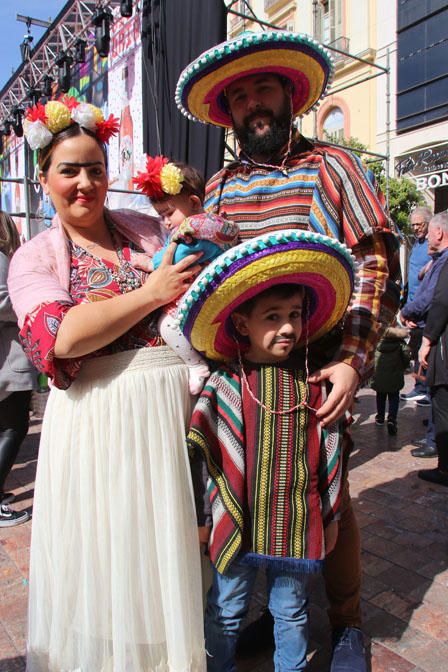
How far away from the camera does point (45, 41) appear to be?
9.16 metres

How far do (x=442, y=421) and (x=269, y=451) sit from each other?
2.55 meters

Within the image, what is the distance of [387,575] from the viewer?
2.60m

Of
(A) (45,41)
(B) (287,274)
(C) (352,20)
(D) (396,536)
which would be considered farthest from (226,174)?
(C) (352,20)

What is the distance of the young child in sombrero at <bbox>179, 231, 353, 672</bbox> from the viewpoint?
4.90 feet

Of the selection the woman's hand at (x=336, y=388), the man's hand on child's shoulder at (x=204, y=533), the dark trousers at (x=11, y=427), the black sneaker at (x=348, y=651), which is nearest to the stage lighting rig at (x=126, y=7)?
the dark trousers at (x=11, y=427)

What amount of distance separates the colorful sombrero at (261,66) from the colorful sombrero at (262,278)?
0.79m

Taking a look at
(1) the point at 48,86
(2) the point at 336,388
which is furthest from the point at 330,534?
(1) the point at 48,86

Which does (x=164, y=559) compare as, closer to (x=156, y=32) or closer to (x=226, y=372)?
(x=226, y=372)

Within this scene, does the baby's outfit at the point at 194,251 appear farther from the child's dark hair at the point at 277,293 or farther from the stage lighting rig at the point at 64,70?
the stage lighting rig at the point at 64,70

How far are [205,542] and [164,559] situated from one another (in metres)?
0.16

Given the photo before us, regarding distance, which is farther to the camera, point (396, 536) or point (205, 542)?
point (396, 536)

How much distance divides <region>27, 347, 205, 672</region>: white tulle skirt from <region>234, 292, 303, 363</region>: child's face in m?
0.33

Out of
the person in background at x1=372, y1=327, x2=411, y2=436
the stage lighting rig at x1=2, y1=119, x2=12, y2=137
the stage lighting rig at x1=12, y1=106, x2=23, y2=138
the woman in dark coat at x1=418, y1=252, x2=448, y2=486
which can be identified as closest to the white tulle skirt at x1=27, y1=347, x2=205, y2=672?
the woman in dark coat at x1=418, y1=252, x2=448, y2=486

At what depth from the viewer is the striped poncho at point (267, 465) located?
5.08 feet
